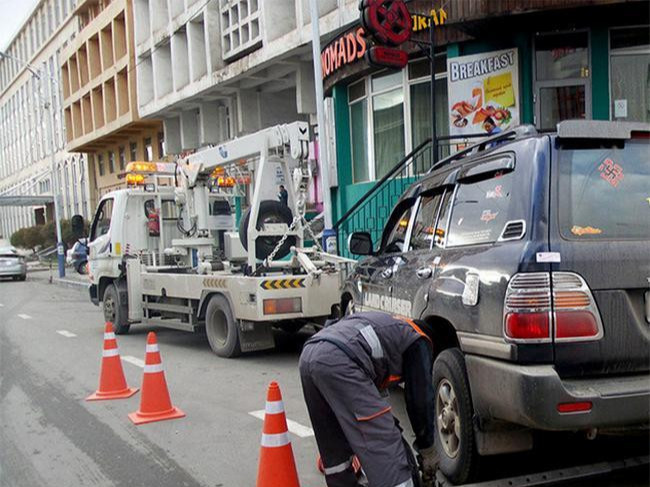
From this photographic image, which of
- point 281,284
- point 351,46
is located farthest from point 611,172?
point 351,46

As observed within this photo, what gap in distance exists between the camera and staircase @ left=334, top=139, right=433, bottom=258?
11781 millimetres

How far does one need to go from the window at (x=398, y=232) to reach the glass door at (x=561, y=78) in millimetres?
6384

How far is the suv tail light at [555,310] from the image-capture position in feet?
10.6

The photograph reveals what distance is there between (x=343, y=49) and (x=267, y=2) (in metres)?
6.00

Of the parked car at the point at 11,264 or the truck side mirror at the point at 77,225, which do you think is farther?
the parked car at the point at 11,264

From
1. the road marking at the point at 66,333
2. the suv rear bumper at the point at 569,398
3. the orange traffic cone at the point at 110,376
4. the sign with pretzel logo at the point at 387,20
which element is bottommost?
the road marking at the point at 66,333

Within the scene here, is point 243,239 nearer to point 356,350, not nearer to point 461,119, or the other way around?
point 461,119

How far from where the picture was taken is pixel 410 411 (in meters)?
3.05

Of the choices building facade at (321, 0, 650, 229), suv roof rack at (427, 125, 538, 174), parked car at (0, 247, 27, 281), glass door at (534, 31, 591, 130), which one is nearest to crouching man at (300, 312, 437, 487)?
suv roof rack at (427, 125, 538, 174)

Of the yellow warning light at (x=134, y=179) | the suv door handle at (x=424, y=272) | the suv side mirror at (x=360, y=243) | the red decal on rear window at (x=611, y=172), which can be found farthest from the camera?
the yellow warning light at (x=134, y=179)

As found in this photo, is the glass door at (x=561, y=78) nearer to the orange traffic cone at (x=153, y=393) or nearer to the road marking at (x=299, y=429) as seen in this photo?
the road marking at (x=299, y=429)

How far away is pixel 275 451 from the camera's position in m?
3.88

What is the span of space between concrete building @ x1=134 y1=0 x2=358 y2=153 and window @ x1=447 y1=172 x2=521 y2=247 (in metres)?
11.8

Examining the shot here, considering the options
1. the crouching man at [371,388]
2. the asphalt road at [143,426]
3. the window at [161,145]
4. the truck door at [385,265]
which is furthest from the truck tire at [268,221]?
the window at [161,145]
